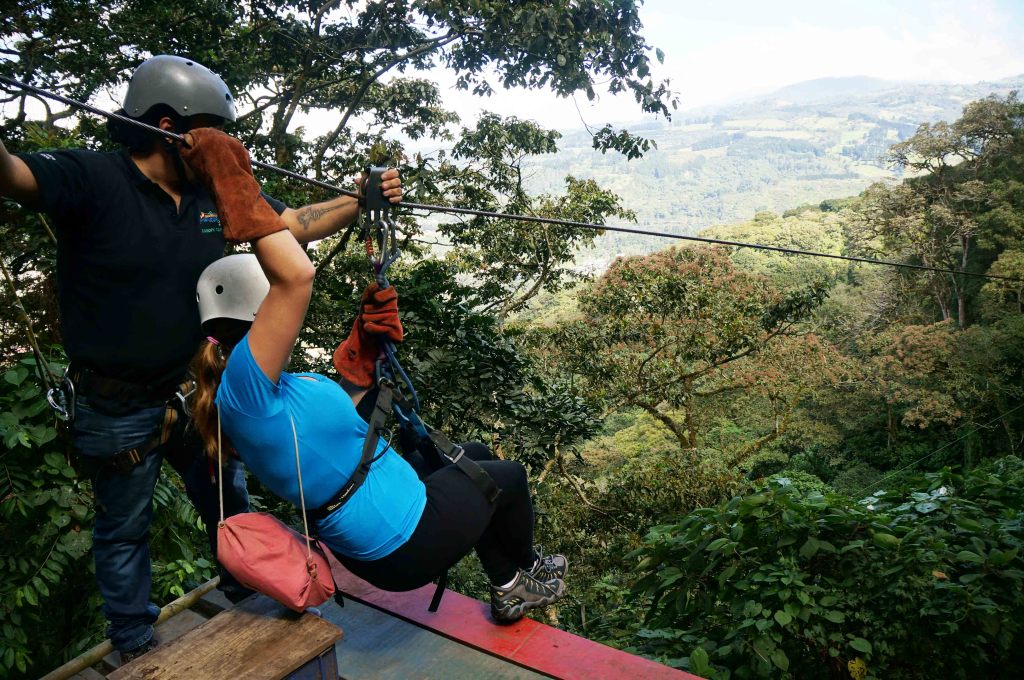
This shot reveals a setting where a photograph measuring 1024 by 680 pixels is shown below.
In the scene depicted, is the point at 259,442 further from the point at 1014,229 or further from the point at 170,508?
the point at 1014,229

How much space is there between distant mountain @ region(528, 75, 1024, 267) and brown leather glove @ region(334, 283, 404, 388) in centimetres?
6626

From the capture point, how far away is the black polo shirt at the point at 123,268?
169 centimetres

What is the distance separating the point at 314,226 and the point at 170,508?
1.55 m

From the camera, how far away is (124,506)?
1.86 meters

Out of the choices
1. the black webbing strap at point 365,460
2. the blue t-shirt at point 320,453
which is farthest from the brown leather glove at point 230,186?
the black webbing strap at point 365,460

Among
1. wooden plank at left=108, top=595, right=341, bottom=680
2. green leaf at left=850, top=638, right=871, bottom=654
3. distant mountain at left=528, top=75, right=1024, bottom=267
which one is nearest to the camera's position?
wooden plank at left=108, top=595, right=341, bottom=680

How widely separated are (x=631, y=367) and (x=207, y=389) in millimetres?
11488

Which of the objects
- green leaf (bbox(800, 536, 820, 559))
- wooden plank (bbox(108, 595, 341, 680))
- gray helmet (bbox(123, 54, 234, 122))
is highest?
gray helmet (bbox(123, 54, 234, 122))

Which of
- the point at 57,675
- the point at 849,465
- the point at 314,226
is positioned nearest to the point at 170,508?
the point at 57,675

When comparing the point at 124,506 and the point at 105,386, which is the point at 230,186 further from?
the point at 124,506

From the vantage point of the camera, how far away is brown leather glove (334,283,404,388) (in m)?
1.70

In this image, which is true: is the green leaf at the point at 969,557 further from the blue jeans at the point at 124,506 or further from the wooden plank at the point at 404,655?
the blue jeans at the point at 124,506

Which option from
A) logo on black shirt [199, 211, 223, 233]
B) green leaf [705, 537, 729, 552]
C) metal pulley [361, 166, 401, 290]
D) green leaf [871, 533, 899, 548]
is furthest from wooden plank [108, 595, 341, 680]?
green leaf [871, 533, 899, 548]

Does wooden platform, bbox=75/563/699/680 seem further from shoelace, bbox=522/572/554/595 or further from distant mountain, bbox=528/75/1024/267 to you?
distant mountain, bbox=528/75/1024/267
